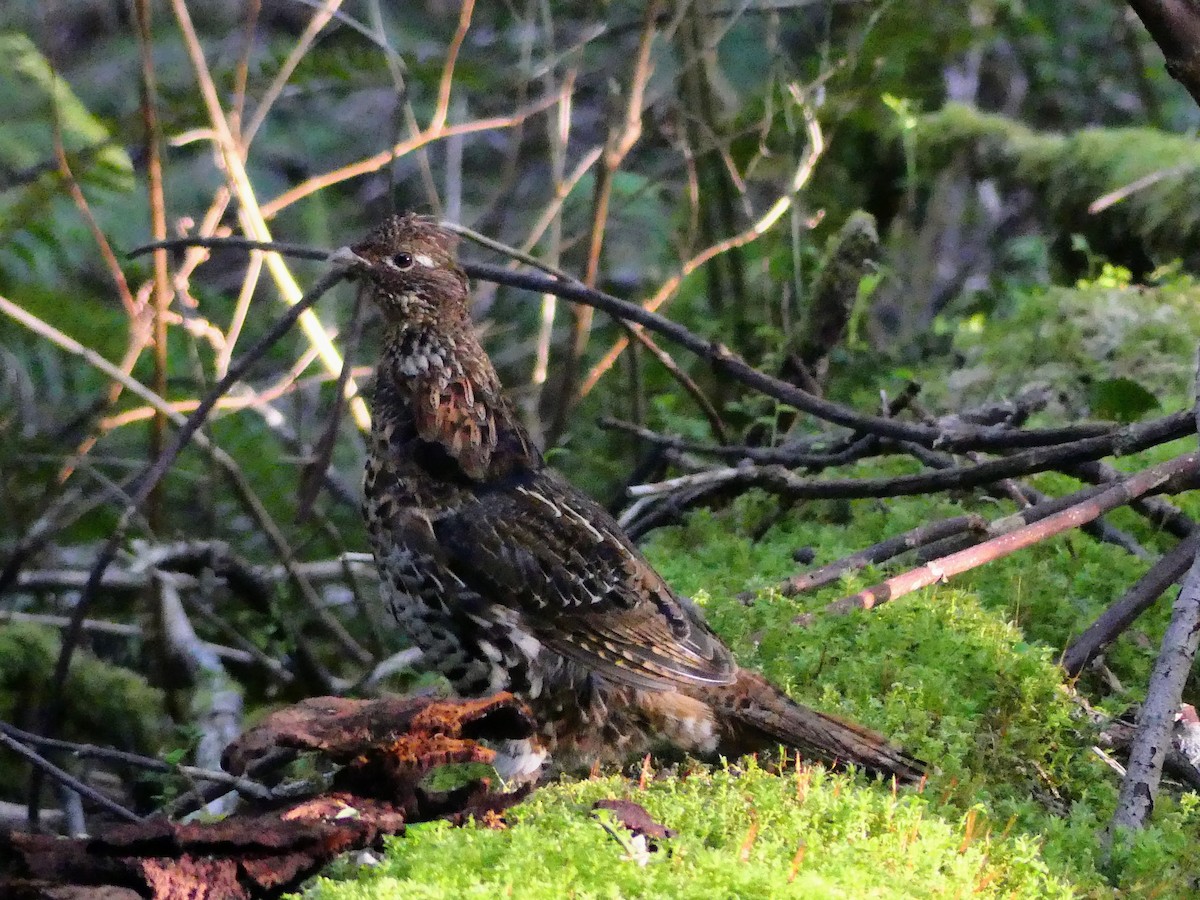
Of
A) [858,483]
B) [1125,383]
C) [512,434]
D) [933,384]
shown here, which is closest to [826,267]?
[933,384]

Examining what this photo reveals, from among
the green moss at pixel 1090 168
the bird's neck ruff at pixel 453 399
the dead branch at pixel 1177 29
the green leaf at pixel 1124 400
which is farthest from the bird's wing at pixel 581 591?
the green moss at pixel 1090 168

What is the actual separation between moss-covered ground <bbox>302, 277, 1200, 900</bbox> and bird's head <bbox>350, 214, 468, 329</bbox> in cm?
127

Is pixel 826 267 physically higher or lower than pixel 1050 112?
lower

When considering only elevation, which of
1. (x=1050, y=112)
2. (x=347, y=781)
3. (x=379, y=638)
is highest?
(x=1050, y=112)

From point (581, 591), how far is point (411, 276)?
1.27 metres

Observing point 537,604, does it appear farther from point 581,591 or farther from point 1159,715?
point 1159,715

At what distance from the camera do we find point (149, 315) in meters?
5.57

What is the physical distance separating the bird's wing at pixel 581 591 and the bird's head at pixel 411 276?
0.73 m

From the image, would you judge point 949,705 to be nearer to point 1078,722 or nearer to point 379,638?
point 1078,722

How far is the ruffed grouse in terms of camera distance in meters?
3.57

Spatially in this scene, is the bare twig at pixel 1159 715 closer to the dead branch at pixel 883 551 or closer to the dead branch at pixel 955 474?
the dead branch at pixel 955 474

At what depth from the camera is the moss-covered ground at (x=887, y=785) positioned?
7.94 ft

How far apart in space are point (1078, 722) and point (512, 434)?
6.27 ft

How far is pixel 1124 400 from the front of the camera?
554 cm
